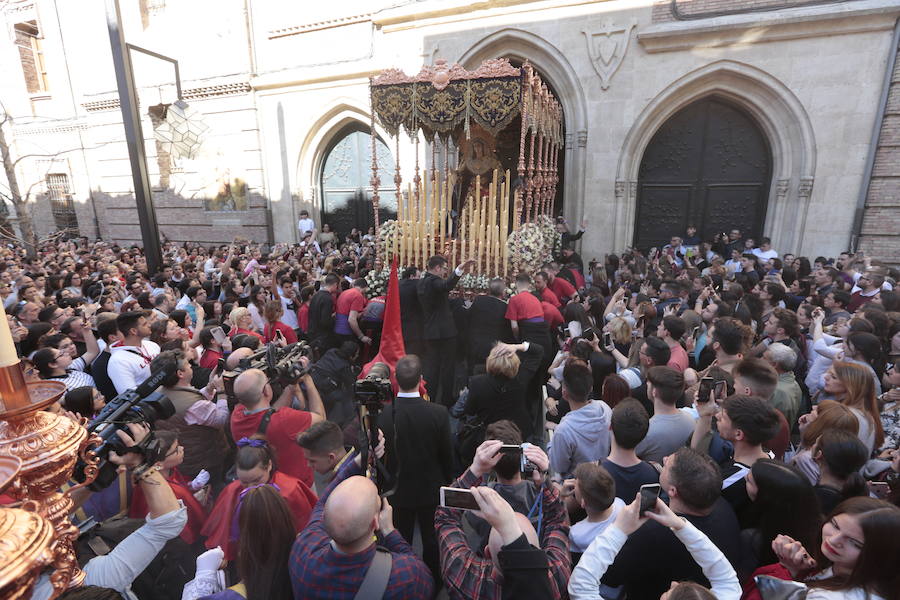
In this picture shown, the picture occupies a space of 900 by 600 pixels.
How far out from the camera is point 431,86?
7461 mm

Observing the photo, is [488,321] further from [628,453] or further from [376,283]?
[628,453]

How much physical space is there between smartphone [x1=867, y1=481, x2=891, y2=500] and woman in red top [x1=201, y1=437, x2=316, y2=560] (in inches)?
113

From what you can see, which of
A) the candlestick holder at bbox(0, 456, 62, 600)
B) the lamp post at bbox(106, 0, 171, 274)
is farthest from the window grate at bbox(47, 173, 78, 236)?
the candlestick holder at bbox(0, 456, 62, 600)

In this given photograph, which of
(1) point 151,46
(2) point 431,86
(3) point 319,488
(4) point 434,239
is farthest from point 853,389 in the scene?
(1) point 151,46

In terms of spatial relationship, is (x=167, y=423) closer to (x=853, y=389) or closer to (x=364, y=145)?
(x=853, y=389)

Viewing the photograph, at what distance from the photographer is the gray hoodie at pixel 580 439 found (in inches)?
113

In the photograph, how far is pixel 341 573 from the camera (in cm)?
163

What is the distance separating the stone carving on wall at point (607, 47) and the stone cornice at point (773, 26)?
1.08 ft

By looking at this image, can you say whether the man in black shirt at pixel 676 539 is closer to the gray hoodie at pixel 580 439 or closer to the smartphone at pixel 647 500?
the smartphone at pixel 647 500

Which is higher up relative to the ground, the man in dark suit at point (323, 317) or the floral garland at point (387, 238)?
the floral garland at point (387, 238)

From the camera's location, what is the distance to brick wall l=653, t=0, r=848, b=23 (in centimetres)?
884

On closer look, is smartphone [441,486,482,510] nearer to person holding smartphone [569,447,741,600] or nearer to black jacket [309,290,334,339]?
person holding smartphone [569,447,741,600]

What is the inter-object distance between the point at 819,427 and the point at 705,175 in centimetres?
960

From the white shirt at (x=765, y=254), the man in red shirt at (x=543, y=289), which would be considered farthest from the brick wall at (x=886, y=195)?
the man in red shirt at (x=543, y=289)
